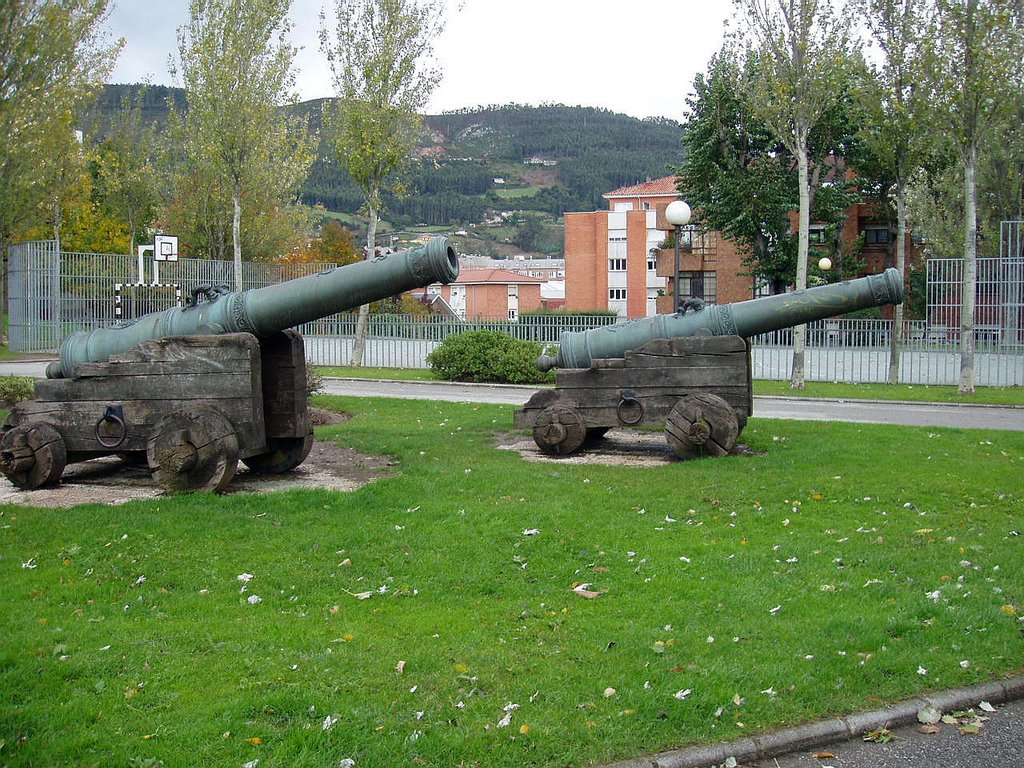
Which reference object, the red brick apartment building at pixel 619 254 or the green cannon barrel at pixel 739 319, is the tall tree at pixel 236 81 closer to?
the green cannon barrel at pixel 739 319

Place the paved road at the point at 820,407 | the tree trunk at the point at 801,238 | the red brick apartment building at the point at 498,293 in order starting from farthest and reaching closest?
the red brick apartment building at the point at 498,293 → the tree trunk at the point at 801,238 → the paved road at the point at 820,407

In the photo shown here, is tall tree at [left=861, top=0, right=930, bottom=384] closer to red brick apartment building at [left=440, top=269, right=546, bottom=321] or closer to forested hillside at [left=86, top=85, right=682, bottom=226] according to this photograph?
red brick apartment building at [left=440, top=269, right=546, bottom=321]

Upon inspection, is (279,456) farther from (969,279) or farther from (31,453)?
(969,279)

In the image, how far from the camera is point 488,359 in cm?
2283

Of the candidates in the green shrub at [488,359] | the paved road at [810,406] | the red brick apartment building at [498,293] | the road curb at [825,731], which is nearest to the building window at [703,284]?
the red brick apartment building at [498,293]

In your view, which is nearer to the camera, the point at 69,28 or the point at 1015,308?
the point at 69,28

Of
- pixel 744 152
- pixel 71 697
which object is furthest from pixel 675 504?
pixel 744 152

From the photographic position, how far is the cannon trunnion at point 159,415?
9.02m

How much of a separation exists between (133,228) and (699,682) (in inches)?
1505

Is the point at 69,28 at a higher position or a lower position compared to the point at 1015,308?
higher

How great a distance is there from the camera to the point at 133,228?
39.2 meters

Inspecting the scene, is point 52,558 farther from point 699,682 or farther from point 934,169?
point 934,169

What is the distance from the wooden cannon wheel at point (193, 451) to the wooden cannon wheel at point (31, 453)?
1.03 metres

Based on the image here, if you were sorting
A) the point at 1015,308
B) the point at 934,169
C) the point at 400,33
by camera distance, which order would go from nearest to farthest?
the point at 1015,308, the point at 400,33, the point at 934,169
